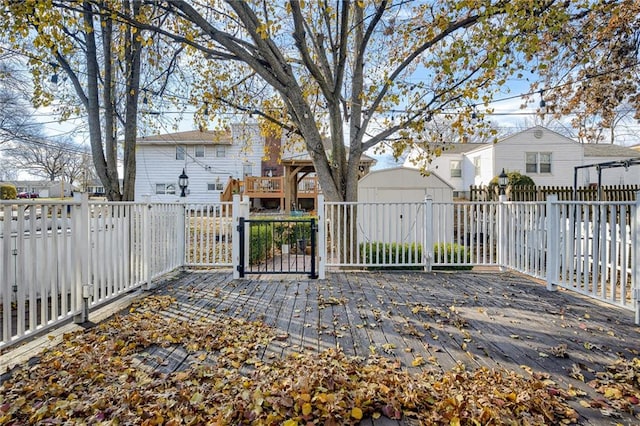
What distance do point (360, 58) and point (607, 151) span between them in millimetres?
19213

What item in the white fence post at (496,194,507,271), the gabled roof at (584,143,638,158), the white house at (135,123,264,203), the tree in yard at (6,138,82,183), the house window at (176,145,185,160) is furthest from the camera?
the tree in yard at (6,138,82,183)

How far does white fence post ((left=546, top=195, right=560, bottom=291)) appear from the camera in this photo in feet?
14.8

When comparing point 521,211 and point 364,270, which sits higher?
point 521,211

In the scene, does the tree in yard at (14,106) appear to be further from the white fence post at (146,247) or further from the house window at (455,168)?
the house window at (455,168)

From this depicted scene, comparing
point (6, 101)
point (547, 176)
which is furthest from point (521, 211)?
point (6, 101)

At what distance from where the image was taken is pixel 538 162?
57.3 ft

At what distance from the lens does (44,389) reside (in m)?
2.14

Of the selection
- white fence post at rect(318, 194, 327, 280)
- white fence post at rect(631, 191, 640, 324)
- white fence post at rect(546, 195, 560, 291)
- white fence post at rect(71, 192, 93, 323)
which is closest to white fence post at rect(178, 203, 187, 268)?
white fence post at rect(318, 194, 327, 280)

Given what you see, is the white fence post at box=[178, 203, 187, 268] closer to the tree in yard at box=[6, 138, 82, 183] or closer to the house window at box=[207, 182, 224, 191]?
the house window at box=[207, 182, 224, 191]

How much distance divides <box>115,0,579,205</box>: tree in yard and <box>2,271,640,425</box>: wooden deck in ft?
8.14

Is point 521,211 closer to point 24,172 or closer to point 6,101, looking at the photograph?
point 6,101

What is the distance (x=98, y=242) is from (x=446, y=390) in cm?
341

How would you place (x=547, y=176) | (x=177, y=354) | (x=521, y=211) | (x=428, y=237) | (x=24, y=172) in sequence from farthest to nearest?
(x=24, y=172)
(x=547, y=176)
(x=428, y=237)
(x=521, y=211)
(x=177, y=354)

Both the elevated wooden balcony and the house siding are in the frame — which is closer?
the elevated wooden balcony
